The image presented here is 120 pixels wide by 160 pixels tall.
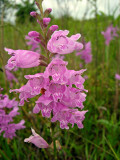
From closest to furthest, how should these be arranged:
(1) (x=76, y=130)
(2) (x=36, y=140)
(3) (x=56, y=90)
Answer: (3) (x=56, y=90) < (2) (x=36, y=140) < (1) (x=76, y=130)

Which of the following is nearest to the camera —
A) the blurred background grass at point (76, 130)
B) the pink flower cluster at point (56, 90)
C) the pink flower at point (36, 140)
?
the pink flower cluster at point (56, 90)

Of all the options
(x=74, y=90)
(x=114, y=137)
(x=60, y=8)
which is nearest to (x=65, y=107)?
(x=74, y=90)

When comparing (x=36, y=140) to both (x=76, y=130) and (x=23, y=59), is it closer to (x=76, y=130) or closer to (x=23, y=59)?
(x=23, y=59)

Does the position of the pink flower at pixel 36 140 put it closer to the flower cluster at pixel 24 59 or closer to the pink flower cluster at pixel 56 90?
the pink flower cluster at pixel 56 90

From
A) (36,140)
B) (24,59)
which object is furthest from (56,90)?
(36,140)

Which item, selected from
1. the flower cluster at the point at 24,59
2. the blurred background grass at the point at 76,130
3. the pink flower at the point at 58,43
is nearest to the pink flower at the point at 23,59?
the flower cluster at the point at 24,59

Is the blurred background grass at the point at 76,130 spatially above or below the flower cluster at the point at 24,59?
below

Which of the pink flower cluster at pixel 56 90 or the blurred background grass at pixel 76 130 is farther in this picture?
the blurred background grass at pixel 76 130

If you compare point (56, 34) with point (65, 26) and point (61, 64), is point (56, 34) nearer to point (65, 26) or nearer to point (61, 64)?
point (61, 64)
